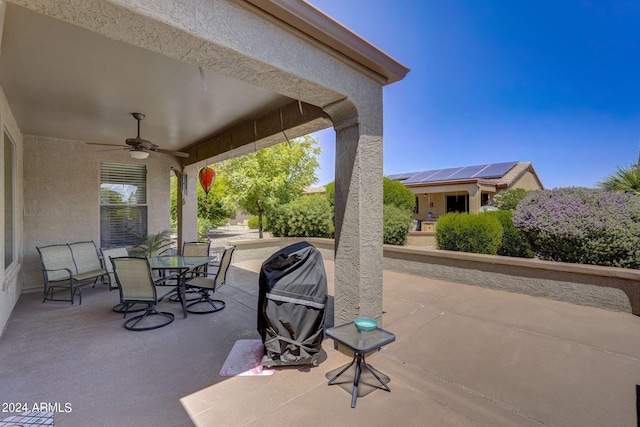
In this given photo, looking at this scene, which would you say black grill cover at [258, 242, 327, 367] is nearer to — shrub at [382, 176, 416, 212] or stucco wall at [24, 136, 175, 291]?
stucco wall at [24, 136, 175, 291]

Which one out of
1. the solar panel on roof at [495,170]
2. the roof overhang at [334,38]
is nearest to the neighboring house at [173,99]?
the roof overhang at [334,38]

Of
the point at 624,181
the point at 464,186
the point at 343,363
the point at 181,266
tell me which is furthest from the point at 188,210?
the point at 464,186

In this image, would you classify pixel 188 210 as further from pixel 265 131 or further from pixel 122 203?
pixel 265 131

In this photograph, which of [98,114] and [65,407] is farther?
[98,114]

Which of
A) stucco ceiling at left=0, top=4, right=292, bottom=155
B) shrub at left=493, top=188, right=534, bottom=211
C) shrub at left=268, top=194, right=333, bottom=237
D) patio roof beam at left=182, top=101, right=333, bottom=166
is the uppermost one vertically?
stucco ceiling at left=0, top=4, right=292, bottom=155

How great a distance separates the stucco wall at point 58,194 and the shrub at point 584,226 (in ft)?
30.6

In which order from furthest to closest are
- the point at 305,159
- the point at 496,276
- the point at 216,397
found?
the point at 305,159 → the point at 496,276 → the point at 216,397

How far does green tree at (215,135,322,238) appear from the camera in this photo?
13.6m

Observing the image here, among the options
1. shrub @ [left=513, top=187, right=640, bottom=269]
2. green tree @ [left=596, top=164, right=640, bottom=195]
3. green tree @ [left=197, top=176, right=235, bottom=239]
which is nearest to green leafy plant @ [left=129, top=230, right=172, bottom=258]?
green tree @ [left=197, top=176, right=235, bottom=239]

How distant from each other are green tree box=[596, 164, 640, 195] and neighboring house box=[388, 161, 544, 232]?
7163mm

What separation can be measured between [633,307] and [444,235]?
3224 mm

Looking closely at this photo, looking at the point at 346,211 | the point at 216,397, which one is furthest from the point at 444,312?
the point at 216,397

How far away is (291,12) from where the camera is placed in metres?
2.28

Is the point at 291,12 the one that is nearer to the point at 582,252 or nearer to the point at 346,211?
the point at 346,211
